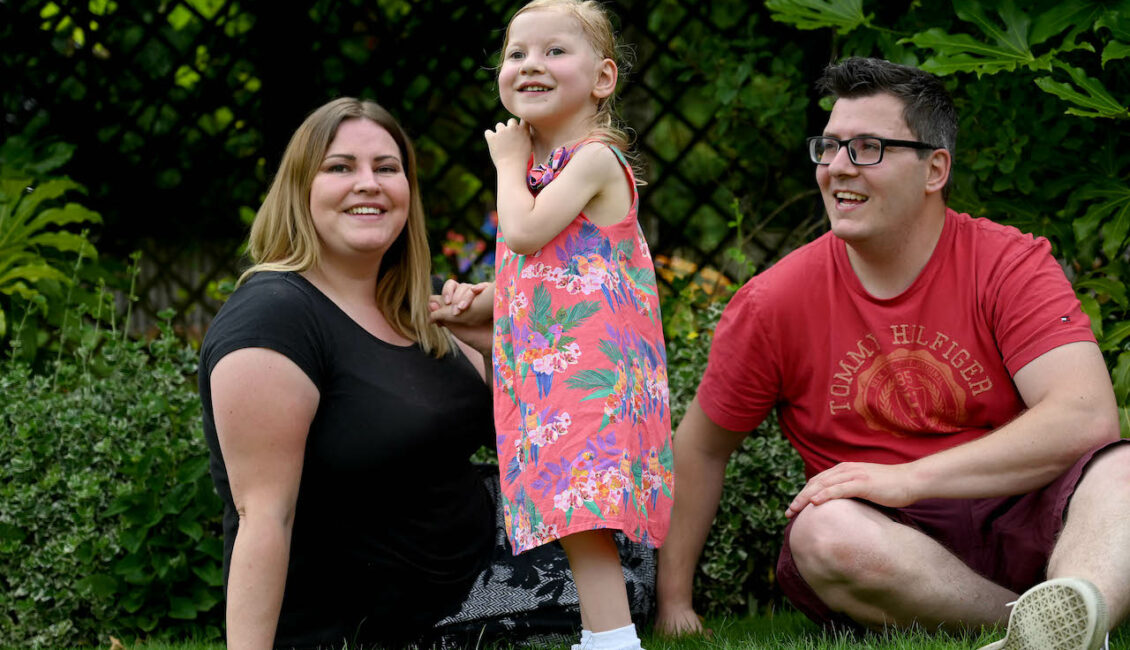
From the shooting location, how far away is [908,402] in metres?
2.85

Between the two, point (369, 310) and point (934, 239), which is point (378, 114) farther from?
point (934, 239)

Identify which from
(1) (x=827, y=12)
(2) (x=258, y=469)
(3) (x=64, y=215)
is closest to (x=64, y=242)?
(3) (x=64, y=215)

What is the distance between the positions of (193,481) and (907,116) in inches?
83.5

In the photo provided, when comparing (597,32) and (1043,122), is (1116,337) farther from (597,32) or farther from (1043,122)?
(597,32)

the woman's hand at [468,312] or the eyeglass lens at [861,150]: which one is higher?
the eyeglass lens at [861,150]

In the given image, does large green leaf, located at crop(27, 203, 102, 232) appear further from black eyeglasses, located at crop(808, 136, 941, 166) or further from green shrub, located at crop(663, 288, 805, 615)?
black eyeglasses, located at crop(808, 136, 941, 166)

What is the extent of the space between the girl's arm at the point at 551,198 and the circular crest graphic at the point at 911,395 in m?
0.79

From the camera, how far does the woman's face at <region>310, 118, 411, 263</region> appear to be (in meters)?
2.86

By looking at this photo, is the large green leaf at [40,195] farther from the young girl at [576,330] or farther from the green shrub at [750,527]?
the green shrub at [750,527]

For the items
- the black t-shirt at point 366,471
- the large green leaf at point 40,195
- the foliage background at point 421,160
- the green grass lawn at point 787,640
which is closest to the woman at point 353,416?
the black t-shirt at point 366,471

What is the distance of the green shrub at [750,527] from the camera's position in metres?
3.41

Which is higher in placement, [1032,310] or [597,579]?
[1032,310]

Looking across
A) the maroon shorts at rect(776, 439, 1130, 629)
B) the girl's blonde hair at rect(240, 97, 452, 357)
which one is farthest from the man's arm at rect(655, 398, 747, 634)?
the girl's blonde hair at rect(240, 97, 452, 357)

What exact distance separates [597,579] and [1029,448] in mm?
972
